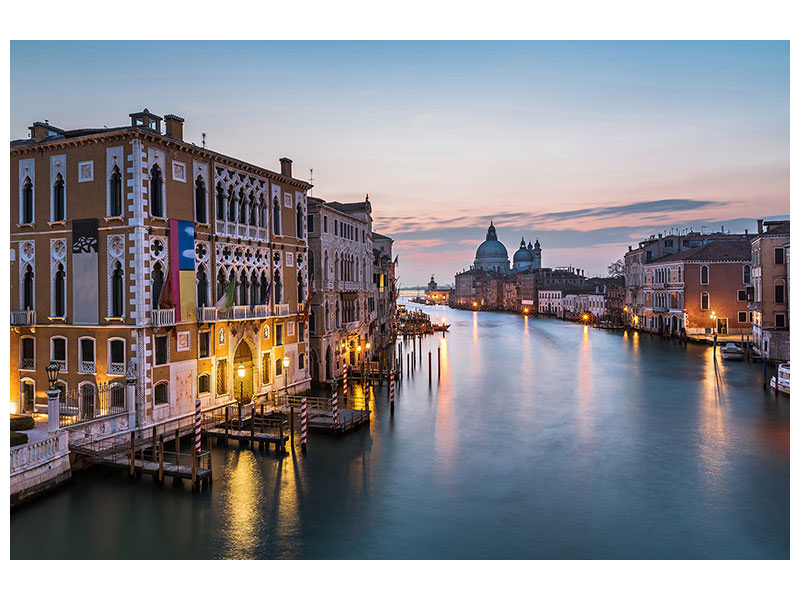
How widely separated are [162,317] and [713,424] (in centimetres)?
1985

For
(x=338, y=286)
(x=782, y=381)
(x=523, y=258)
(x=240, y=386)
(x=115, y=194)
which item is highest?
(x=523, y=258)

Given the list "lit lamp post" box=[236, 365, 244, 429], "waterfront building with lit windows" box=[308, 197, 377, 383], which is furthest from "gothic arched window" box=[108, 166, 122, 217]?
"waterfront building with lit windows" box=[308, 197, 377, 383]

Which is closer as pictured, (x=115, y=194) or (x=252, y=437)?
(x=115, y=194)

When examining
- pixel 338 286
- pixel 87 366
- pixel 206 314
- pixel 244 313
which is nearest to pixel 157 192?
pixel 206 314

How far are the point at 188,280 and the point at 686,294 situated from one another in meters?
49.9

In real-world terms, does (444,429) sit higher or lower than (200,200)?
lower

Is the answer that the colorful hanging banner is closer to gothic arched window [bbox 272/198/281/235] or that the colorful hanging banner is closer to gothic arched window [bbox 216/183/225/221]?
gothic arched window [bbox 216/183/225/221]

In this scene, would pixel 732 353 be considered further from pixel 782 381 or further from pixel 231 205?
pixel 231 205

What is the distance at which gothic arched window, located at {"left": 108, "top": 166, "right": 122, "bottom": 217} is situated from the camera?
61.2 feet

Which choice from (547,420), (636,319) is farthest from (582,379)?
(636,319)

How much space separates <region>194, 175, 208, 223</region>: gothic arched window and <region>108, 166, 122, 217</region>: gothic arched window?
A: 2.67 m

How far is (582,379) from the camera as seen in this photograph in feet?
118

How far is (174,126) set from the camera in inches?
816

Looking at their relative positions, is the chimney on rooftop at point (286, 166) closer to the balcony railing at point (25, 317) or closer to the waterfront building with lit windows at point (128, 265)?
the waterfront building with lit windows at point (128, 265)
